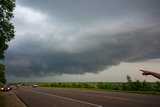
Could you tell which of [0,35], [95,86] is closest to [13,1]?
[0,35]

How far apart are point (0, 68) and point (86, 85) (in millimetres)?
32622

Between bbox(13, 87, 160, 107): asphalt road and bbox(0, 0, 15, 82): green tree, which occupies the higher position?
bbox(0, 0, 15, 82): green tree

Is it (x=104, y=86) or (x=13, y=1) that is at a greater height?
(x=13, y=1)

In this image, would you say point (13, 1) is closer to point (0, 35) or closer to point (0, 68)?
point (0, 35)

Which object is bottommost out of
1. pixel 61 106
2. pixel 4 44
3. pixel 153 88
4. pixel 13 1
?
pixel 61 106

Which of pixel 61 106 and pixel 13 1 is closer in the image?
pixel 61 106

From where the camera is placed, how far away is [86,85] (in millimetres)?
62844

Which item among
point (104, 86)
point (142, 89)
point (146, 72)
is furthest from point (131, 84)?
point (146, 72)

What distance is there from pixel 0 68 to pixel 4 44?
54747 millimetres

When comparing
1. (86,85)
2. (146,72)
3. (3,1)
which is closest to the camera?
(146,72)

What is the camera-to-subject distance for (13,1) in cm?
Answer: 2969

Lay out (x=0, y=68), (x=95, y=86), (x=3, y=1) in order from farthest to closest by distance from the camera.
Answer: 1. (x=0, y=68)
2. (x=95, y=86)
3. (x=3, y=1)

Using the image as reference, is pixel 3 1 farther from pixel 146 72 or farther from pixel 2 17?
pixel 146 72

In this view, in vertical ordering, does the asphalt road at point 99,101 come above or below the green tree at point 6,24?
below
